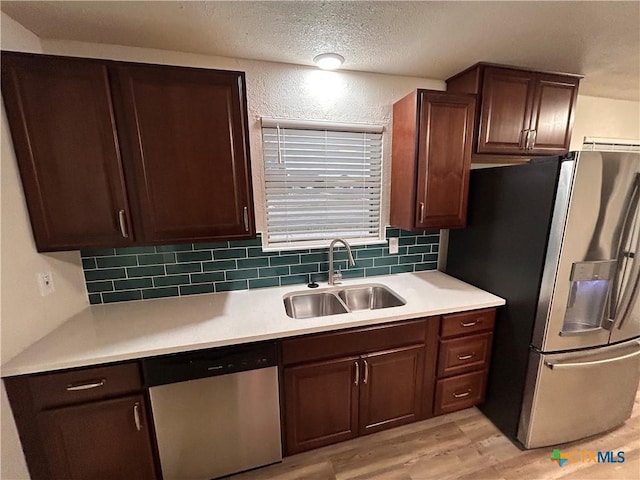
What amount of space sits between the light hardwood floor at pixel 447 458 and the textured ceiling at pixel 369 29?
84.3 inches

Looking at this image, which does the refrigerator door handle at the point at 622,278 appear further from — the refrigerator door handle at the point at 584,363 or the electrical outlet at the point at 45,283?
the electrical outlet at the point at 45,283

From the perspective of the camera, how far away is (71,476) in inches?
47.8

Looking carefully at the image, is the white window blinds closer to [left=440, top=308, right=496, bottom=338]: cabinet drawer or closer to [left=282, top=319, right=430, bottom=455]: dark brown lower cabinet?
[left=440, top=308, right=496, bottom=338]: cabinet drawer

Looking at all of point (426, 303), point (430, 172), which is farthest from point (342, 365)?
point (430, 172)

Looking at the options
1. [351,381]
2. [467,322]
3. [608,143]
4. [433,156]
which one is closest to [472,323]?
[467,322]

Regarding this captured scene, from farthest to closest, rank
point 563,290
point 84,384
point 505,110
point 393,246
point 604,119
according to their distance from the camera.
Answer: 1. point 604,119
2. point 393,246
3. point 505,110
4. point 563,290
5. point 84,384

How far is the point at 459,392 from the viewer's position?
1758 mm

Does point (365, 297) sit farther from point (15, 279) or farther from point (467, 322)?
point (15, 279)

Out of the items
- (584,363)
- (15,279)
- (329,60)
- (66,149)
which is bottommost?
(584,363)

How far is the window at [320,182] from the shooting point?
1.80 meters

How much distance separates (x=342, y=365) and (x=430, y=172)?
4.30 feet

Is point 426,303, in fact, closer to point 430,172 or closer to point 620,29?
point 430,172

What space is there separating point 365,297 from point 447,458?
1054 mm

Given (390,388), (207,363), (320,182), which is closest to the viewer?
(207,363)
